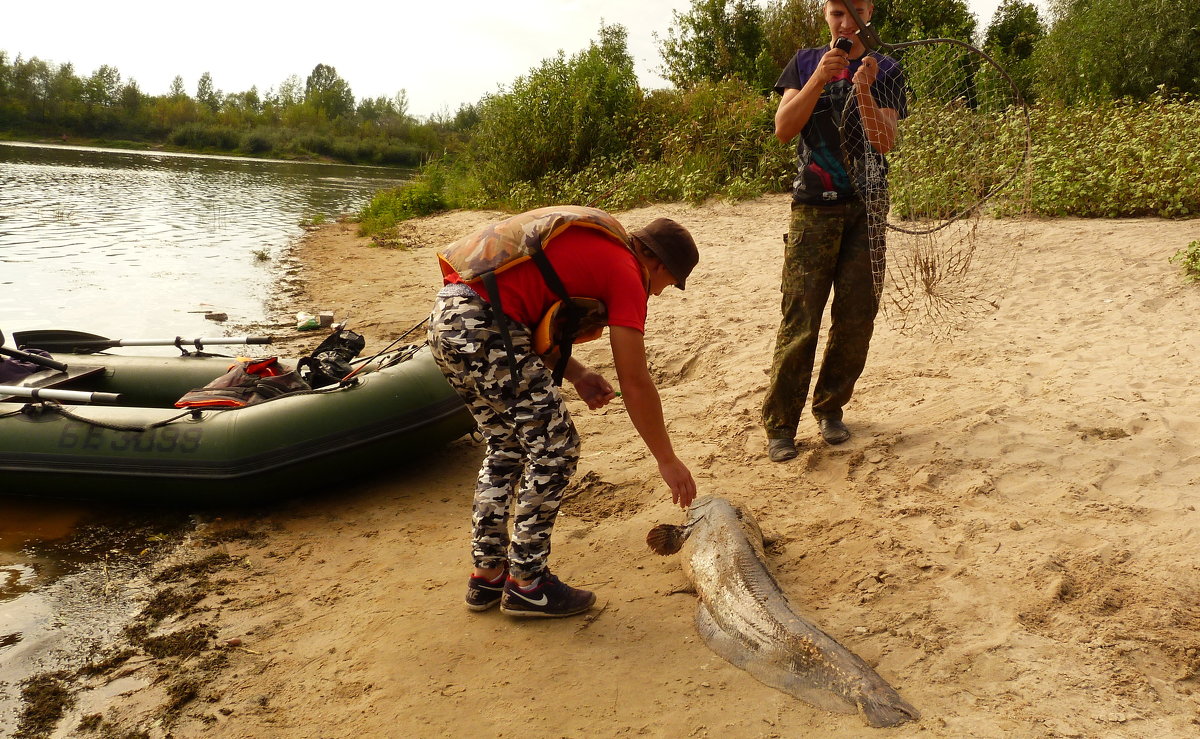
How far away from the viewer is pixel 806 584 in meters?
3.54

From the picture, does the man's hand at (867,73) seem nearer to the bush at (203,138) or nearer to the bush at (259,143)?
the bush at (203,138)

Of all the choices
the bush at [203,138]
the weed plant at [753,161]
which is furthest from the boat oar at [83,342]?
the bush at [203,138]

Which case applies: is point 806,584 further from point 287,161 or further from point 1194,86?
point 287,161

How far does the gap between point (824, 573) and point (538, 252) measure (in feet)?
6.19

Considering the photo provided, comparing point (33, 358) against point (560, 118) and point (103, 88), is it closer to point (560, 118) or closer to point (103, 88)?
point (560, 118)

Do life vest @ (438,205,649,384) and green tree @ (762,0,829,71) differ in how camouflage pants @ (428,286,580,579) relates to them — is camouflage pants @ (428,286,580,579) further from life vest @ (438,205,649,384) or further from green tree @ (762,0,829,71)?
green tree @ (762,0,829,71)

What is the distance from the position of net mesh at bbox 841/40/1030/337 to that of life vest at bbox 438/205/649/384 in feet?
5.75

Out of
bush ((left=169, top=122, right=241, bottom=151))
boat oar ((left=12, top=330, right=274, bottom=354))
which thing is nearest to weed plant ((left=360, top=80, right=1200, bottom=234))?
boat oar ((left=12, top=330, right=274, bottom=354))

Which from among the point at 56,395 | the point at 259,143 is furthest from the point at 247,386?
the point at 259,143

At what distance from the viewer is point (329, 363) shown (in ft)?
17.9

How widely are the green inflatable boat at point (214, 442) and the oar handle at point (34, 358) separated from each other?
51cm

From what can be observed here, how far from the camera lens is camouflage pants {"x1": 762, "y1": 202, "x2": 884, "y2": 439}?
4.23m

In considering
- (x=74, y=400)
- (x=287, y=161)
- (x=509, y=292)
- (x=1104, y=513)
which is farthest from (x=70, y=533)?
(x=287, y=161)

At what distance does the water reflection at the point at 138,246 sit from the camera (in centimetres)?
975
